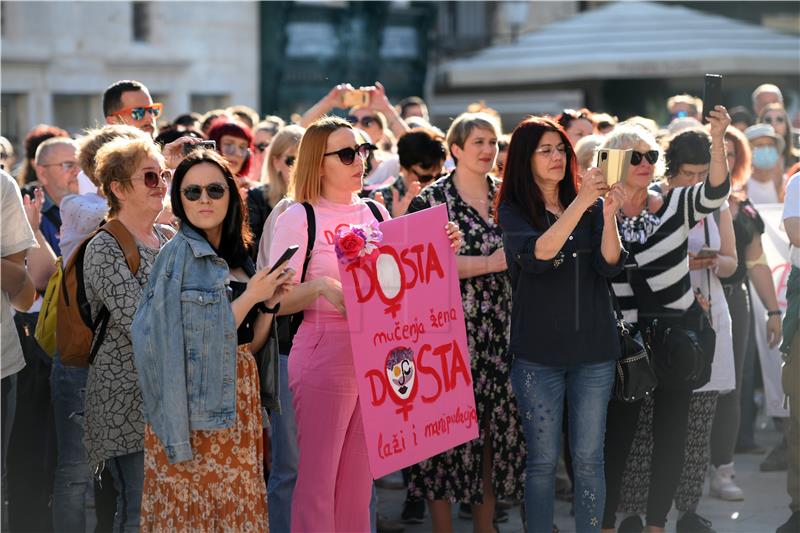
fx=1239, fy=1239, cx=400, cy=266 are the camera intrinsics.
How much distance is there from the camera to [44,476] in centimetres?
590

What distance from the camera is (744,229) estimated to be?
7.38 meters

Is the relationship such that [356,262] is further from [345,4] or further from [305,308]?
[345,4]

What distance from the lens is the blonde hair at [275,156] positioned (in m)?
6.68

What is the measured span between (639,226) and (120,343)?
2.46 metres

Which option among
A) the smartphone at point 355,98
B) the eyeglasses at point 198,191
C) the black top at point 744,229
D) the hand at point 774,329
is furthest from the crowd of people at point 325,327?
the hand at point 774,329

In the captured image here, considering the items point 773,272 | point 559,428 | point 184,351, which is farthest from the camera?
point 773,272

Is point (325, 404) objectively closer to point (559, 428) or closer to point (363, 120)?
point (559, 428)

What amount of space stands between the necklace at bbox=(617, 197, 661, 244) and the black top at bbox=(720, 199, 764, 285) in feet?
5.63

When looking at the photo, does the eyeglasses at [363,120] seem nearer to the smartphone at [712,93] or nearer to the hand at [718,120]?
the smartphone at [712,93]

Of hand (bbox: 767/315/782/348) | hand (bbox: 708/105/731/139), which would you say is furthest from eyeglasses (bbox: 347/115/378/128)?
hand (bbox: 708/105/731/139)

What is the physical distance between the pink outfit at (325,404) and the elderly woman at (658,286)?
1286 mm

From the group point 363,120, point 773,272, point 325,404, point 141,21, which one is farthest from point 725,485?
point 141,21

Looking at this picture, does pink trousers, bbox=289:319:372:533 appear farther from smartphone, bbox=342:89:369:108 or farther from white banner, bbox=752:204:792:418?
white banner, bbox=752:204:792:418

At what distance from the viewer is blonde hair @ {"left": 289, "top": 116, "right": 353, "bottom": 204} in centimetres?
520
